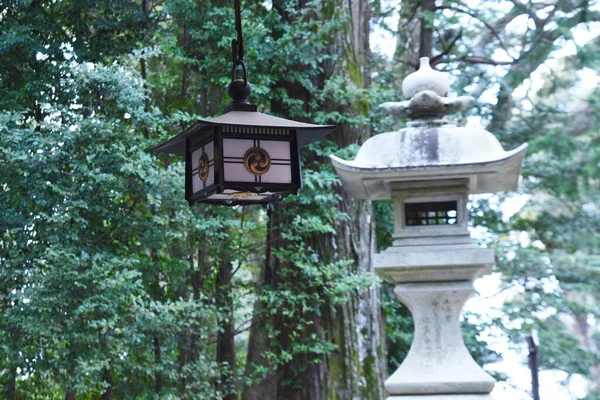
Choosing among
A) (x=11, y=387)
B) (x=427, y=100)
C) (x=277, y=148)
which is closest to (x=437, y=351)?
(x=427, y=100)

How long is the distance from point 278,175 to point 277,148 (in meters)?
0.09

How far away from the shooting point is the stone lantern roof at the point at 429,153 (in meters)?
5.45

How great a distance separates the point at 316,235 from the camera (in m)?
7.08

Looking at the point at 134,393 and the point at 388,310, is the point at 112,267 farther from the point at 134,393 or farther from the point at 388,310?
the point at 388,310

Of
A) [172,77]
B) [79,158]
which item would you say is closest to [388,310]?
[172,77]

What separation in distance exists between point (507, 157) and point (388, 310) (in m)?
3.17

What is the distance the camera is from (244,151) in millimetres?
2736

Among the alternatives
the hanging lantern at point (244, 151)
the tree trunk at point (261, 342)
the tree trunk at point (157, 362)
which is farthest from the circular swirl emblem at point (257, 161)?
the tree trunk at point (261, 342)

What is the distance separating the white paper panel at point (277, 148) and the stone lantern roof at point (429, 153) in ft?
8.72

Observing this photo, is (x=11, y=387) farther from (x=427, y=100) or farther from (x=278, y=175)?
(x=278, y=175)

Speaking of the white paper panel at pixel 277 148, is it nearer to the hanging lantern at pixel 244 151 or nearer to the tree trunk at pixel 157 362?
the hanging lantern at pixel 244 151

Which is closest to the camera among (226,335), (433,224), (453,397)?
(453,397)

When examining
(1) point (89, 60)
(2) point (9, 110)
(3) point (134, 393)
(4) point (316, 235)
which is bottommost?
(3) point (134, 393)

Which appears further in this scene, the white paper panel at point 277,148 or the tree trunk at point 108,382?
the tree trunk at point 108,382
